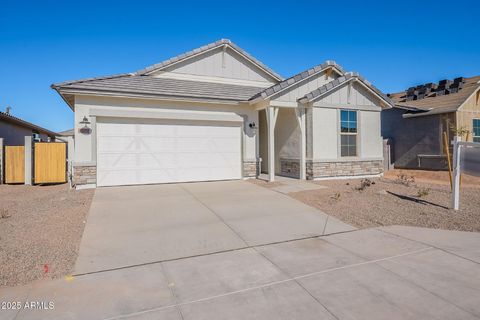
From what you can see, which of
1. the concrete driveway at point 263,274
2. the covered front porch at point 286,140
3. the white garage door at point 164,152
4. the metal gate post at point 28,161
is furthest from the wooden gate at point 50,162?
the covered front porch at point 286,140

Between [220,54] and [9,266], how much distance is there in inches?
515

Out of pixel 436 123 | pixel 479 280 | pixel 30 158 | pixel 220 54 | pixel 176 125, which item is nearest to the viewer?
pixel 479 280

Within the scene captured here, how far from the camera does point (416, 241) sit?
476 cm

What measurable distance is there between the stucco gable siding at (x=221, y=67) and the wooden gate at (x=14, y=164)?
7432mm

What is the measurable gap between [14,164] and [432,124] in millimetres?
21433

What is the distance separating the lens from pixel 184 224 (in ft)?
19.0

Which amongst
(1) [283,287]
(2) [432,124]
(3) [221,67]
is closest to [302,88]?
(3) [221,67]

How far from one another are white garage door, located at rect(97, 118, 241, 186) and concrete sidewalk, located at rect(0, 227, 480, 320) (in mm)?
7362

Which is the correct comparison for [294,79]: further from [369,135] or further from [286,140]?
[369,135]

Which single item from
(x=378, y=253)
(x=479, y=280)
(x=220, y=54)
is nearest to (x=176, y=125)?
(x=220, y=54)

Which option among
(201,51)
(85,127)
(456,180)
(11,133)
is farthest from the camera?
(11,133)

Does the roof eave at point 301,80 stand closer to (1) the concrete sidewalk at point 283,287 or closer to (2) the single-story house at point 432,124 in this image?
(2) the single-story house at point 432,124

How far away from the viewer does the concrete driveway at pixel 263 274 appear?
2.81 meters

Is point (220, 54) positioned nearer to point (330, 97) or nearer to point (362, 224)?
point (330, 97)
